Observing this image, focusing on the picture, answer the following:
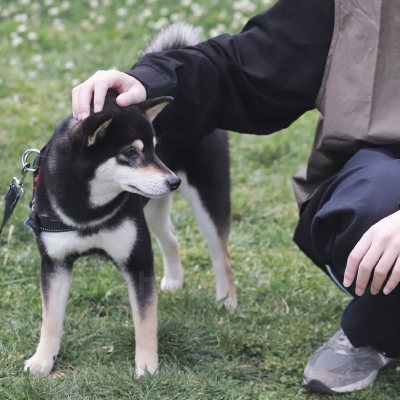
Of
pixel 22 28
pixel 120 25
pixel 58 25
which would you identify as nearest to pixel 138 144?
pixel 120 25

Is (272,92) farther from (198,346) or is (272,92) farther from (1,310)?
(1,310)

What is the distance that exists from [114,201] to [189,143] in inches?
15.0

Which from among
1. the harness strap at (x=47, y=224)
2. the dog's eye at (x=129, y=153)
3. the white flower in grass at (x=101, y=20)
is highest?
the dog's eye at (x=129, y=153)

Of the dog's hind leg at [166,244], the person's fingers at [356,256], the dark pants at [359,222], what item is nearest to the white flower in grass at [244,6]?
the dog's hind leg at [166,244]

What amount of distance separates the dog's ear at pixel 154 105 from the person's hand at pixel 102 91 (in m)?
0.03

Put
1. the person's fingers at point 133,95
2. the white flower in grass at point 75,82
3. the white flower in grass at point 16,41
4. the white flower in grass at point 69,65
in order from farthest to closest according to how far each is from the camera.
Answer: the white flower in grass at point 16,41 → the white flower in grass at point 69,65 → the white flower in grass at point 75,82 → the person's fingers at point 133,95

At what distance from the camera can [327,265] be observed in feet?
8.71

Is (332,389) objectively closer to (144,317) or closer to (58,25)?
(144,317)

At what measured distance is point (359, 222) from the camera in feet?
7.30

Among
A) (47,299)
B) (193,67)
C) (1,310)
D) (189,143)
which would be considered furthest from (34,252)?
(193,67)

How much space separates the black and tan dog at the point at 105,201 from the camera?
7.91 feet

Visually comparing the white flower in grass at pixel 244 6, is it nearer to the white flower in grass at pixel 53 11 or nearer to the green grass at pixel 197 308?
the white flower in grass at pixel 53 11

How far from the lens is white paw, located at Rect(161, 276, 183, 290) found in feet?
11.1

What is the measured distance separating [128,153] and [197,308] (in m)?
0.96
